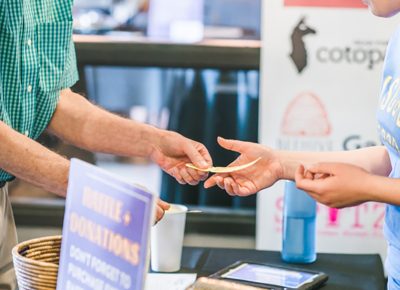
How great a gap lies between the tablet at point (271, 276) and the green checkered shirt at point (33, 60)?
24.4 inches

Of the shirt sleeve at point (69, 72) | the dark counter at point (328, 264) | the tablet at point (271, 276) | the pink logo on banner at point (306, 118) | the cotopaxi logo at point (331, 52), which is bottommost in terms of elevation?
the dark counter at point (328, 264)

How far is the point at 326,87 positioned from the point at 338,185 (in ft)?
4.69

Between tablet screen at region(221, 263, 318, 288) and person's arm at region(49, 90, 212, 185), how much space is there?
0.26m

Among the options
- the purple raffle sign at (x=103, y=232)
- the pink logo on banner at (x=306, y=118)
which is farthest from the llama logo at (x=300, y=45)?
the purple raffle sign at (x=103, y=232)

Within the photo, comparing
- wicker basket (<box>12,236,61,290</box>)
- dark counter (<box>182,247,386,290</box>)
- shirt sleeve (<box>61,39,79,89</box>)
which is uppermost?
shirt sleeve (<box>61,39,79,89</box>)

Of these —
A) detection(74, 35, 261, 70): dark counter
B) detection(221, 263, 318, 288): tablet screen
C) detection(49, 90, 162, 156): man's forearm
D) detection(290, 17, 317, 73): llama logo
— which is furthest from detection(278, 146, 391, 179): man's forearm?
detection(74, 35, 261, 70): dark counter

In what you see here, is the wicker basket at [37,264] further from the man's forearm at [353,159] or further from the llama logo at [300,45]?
the llama logo at [300,45]

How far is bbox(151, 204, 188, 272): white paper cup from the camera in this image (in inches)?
93.8

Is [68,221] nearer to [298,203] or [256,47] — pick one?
[298,203]

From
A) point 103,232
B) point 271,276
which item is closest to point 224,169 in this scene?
point 271,276

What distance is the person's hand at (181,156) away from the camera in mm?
2191

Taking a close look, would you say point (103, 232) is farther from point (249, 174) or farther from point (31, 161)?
point (249, 174)

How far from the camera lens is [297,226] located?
2479 mm

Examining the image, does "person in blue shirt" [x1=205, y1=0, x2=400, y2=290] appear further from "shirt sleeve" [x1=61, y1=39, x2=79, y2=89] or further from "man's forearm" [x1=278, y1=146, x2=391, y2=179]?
"shirt sleeve" [x1=61, y1=39, x2=79, y2=89]
